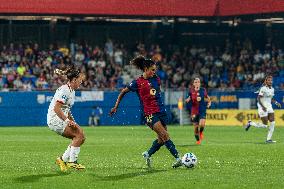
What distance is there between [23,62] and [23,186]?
32482mm

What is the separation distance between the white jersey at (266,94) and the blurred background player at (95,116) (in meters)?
16.0

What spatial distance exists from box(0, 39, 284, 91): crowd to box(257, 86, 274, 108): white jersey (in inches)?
602

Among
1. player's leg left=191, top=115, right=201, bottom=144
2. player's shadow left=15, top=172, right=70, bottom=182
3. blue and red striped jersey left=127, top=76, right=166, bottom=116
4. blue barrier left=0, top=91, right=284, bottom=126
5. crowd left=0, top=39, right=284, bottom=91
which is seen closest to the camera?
player's shadow left=15, top=172, right=70, bottom=182

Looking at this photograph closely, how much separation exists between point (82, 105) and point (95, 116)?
0.94 meters

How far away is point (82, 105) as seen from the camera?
44.9m

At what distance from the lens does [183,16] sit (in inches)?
1969

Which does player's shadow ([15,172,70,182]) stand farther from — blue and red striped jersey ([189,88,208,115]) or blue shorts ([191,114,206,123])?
blue and red striped jersey ([189,88,208,115])

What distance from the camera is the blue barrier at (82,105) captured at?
43562 millimetres

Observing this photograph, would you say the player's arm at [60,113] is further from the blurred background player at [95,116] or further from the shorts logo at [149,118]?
the blurred background player at [95,116]

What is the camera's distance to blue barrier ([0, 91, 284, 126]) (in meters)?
43.6

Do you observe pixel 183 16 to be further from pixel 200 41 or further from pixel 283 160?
pixel 283 160

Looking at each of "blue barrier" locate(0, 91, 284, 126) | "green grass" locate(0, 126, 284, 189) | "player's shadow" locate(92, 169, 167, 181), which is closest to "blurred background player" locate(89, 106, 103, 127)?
"blue barrier" locate(0, 91, 284, 126)

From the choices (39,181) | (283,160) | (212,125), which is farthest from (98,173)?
(212,125)

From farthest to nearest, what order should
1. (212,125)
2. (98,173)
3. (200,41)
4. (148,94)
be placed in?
(200,41) < (212,125) < (148,94) < (98,173)
